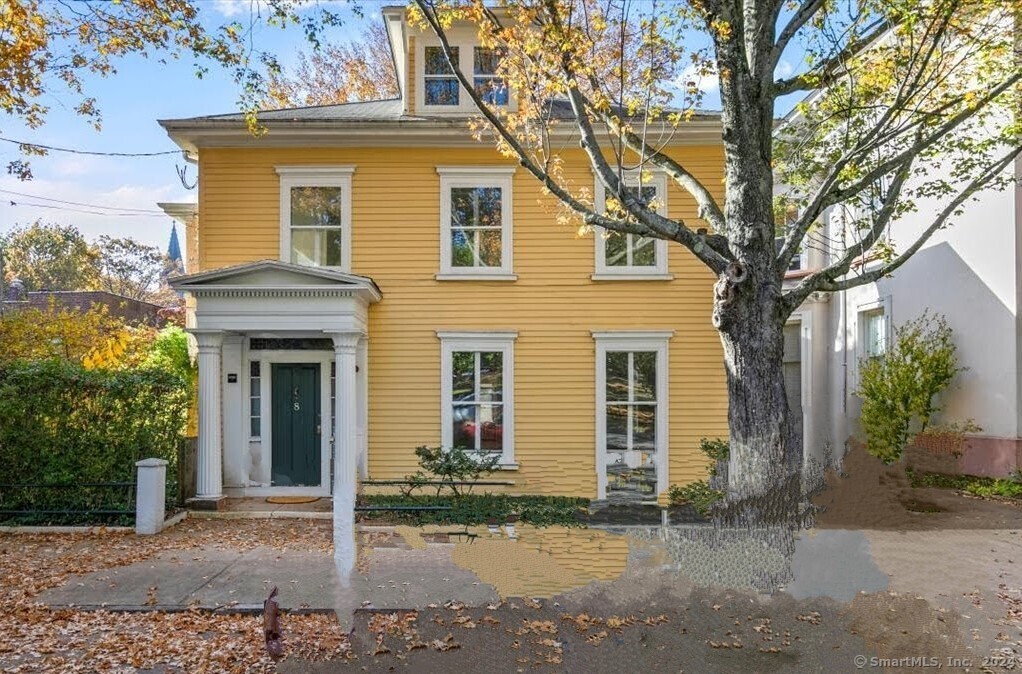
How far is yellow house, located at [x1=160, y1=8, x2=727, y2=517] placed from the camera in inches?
455

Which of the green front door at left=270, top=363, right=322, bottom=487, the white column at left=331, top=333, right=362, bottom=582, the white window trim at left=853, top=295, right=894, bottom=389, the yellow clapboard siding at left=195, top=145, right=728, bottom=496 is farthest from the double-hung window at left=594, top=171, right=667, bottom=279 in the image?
the white window trim at left=853, top=295, right=894, bottom=389

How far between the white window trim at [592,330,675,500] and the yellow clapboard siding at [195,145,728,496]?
114 mm

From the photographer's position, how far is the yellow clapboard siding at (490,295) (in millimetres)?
11641

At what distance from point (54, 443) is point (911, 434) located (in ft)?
45.0

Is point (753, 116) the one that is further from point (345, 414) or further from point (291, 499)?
point (291, 499)

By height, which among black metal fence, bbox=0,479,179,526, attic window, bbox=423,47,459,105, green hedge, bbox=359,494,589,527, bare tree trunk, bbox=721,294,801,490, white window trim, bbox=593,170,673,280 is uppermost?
attic window, bbox=423,47,459,105

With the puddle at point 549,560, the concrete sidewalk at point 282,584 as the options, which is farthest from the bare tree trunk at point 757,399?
the concrete sidewalk at point 282,584

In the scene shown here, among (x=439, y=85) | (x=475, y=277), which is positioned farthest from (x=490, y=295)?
(x=439, y=85)

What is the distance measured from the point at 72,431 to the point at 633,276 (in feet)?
29.0

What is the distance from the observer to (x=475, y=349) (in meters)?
11.7

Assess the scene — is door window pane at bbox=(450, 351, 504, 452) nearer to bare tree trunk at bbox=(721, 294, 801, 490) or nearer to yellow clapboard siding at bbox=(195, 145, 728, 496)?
yellow clapboard siding at bbox=(195, 145, 728, 496)

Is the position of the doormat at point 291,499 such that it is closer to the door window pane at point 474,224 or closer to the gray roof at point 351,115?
the door window pane at point 474,224

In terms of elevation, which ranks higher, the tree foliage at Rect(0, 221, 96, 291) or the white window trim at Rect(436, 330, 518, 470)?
the tree foliage at Rect(0, 221, 96, 291)

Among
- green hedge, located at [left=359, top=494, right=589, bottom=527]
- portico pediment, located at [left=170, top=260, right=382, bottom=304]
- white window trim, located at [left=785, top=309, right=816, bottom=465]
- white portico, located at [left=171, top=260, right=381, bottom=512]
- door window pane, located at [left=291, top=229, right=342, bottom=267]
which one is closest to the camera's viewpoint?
green hedge, located at [left=359, top=494, right=589, bottom=527]
